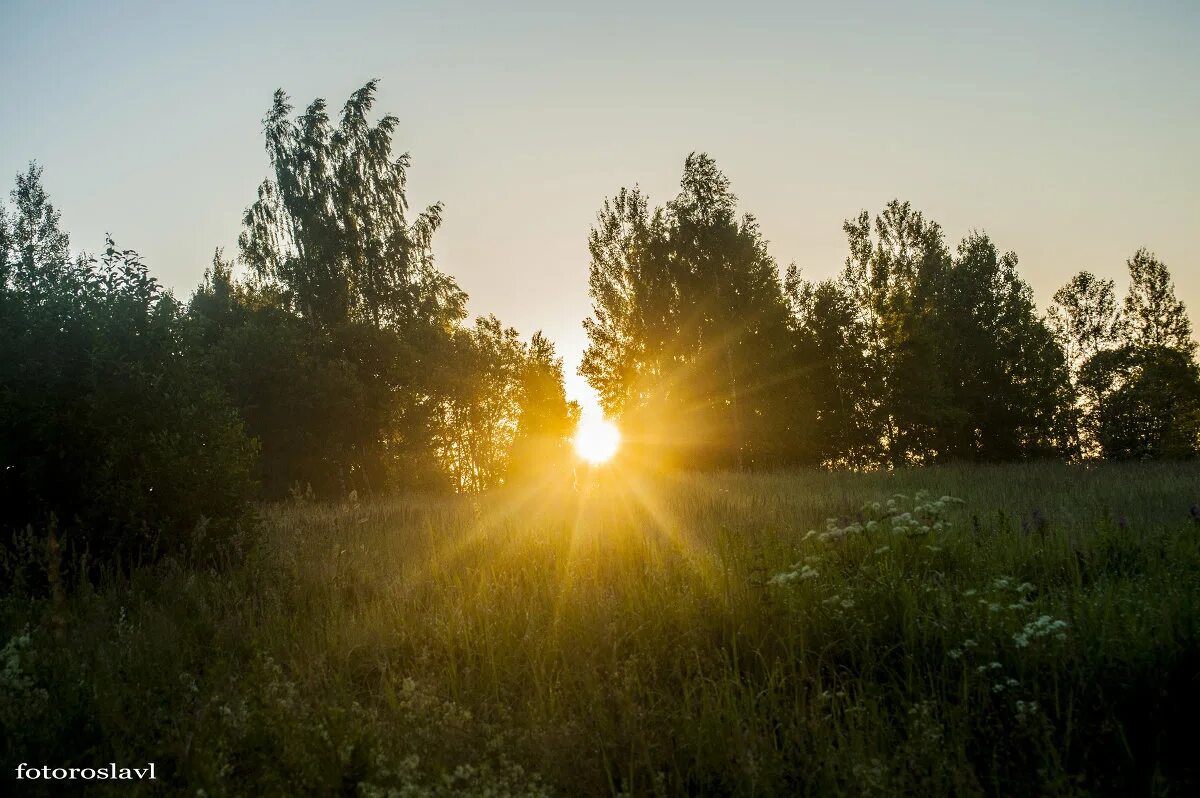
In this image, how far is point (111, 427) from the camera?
7.32m

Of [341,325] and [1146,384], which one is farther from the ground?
[341,325]

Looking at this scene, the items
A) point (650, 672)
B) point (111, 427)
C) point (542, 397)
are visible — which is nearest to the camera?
point (650, 672)

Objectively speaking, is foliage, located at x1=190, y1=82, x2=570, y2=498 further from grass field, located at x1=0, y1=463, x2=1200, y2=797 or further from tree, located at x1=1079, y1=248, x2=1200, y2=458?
tree, located at x1=1079, y1=248, x2=1200, y2=458

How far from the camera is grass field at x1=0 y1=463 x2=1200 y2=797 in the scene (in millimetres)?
2980

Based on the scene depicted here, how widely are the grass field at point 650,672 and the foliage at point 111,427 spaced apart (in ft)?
3.06

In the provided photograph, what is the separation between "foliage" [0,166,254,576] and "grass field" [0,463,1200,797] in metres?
0.93

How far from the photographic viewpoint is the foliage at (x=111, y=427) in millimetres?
7164

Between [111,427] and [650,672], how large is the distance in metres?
6.76

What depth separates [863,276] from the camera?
34.6 meters

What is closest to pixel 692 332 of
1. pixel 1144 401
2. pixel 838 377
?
pixel 838 377

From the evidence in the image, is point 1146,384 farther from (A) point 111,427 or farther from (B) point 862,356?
(A) point 111,427

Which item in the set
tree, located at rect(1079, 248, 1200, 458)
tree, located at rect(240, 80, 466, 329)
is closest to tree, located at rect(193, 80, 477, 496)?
tree, located at rect(240, 80, 466, 329)

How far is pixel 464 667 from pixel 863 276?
3463cm

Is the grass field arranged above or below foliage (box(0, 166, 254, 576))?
below
